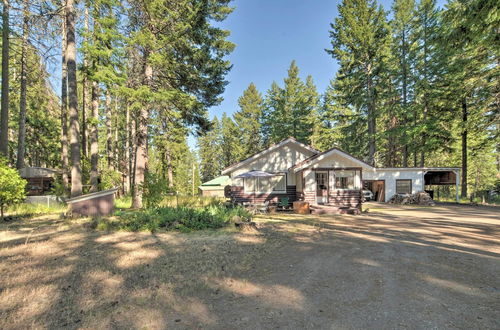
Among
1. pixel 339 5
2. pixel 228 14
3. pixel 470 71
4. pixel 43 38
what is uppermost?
pixel 339 5

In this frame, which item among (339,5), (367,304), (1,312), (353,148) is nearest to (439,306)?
(367,304)

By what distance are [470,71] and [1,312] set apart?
29493 mm

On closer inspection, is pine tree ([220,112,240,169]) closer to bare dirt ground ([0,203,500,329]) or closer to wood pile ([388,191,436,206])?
wood pile ([388,191,436,206])

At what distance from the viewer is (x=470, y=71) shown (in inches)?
766

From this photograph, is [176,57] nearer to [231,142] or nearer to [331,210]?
[331,210]

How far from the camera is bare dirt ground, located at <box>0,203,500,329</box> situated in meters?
3.07

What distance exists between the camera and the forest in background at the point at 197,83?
1123cm

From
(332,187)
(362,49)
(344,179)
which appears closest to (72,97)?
(332,187)

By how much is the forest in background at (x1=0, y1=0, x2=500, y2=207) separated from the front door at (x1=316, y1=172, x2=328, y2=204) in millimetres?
8680

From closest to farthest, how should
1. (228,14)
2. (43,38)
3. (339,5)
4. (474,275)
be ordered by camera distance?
(474,275) < (43,38) < (228,14) < (339,5)

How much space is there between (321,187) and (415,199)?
9873mm

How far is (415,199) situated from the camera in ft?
63.0

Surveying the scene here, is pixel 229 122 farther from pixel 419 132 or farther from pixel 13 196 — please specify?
pixel 13 196

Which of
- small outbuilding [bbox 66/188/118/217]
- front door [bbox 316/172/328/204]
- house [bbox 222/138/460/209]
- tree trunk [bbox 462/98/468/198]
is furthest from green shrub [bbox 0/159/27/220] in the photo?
tree trunk [bbox 462/98/468/198]
